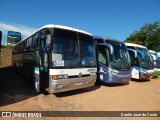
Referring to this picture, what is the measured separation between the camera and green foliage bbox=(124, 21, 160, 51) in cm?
3821

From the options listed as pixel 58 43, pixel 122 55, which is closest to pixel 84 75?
pixel 58 43

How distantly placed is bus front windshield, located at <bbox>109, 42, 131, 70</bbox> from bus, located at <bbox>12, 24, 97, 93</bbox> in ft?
6.35

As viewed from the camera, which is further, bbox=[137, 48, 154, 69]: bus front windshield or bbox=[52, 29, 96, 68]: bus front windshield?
bbox=[137, 48, 154, 69]: bus front windshield

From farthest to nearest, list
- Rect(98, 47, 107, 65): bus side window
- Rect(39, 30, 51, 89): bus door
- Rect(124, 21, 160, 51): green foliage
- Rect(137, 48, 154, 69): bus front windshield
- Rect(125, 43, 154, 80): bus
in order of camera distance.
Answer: Rect(124, 21, 160, 51): green foliage
Rect(137, 48, 154, 69): bus front windshield
Rect(125, 43, 154, 80): bus
Rect(98, 47, 107, 65): bus side window
Rect(39, 30, 51, 89): bus door

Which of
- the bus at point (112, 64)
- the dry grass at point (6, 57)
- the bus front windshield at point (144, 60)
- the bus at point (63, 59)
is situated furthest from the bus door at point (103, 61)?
the dry grass at point (6, 57)

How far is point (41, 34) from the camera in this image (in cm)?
753

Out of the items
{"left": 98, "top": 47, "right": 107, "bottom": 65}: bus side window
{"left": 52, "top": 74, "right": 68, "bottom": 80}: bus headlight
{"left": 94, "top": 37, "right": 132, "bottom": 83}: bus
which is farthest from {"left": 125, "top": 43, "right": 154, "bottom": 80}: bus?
{"left": 52, "top": 74, "right": 68, "bottom": 80}: bus headlight

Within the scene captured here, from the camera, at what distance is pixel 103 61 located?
31.7 ft

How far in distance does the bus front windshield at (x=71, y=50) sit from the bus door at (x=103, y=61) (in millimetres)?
1660

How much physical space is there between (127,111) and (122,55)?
4.98 meters

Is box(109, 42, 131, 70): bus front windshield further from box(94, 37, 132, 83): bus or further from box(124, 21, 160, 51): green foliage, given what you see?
box(124, 21, 160, 51): green foliage

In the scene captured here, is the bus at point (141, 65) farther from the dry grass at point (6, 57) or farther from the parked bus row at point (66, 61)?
the dry grass at point (6, 57)

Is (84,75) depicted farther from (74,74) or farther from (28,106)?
(28,106)

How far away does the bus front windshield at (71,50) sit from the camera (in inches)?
251
